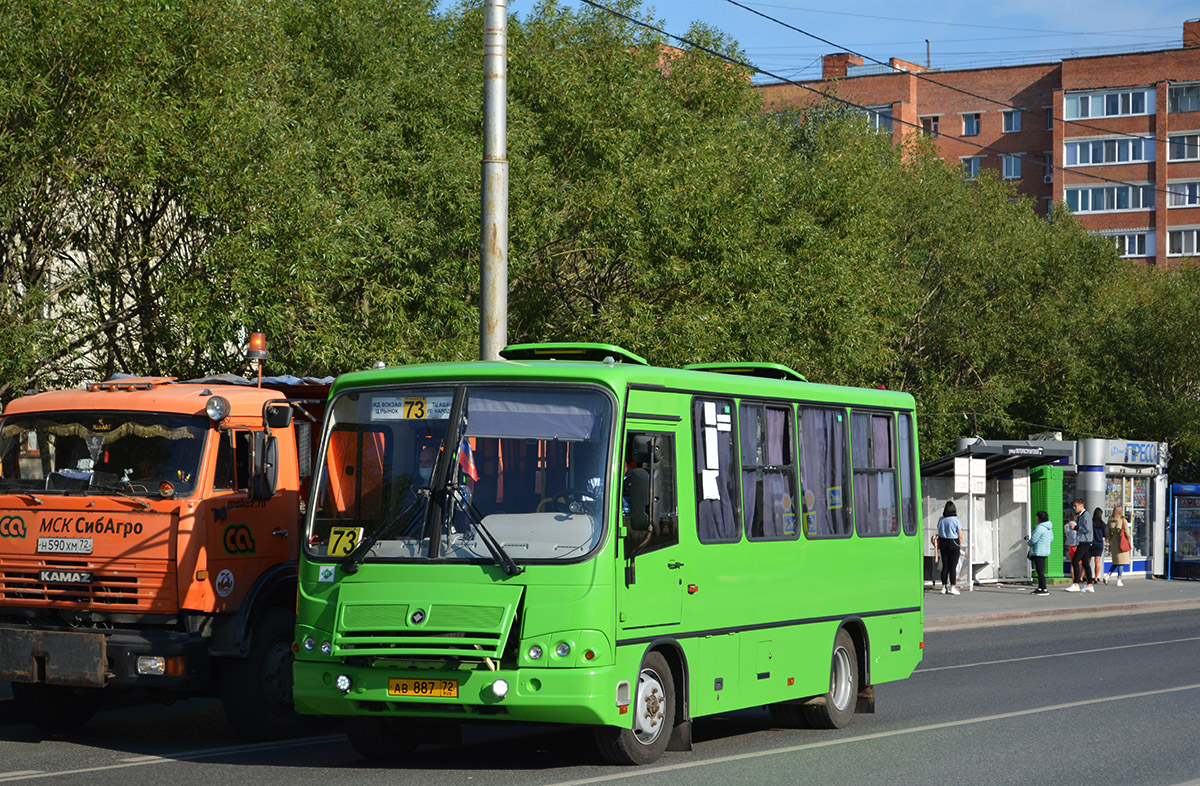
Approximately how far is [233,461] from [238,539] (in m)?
0.59

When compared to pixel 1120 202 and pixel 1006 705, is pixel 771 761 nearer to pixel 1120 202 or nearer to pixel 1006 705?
pixel 1006 705

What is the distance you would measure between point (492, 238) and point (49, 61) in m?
5.71

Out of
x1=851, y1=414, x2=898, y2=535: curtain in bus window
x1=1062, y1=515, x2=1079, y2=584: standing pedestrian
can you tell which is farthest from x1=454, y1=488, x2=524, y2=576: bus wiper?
x1=1062, y1=515, x2=1079, y2=584: standing pedestrian

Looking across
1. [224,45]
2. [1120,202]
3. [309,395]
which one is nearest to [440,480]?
[309,395]

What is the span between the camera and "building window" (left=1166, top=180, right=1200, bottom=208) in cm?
8019

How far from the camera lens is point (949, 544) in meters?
30.9

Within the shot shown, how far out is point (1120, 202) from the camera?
8219cm

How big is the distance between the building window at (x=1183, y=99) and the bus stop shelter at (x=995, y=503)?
52259 millimetres

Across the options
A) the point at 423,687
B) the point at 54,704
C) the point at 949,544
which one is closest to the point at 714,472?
the point at 423,687

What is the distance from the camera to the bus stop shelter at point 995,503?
3288 centimetres

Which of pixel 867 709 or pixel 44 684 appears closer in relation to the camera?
pixel 44 684

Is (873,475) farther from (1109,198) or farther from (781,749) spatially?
(1109,198)

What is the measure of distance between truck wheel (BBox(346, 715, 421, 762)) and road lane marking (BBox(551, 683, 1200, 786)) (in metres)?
1.71

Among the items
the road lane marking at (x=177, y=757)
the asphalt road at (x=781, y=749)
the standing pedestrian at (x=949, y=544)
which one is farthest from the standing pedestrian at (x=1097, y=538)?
the road lane marking at (x=177, y=757)
